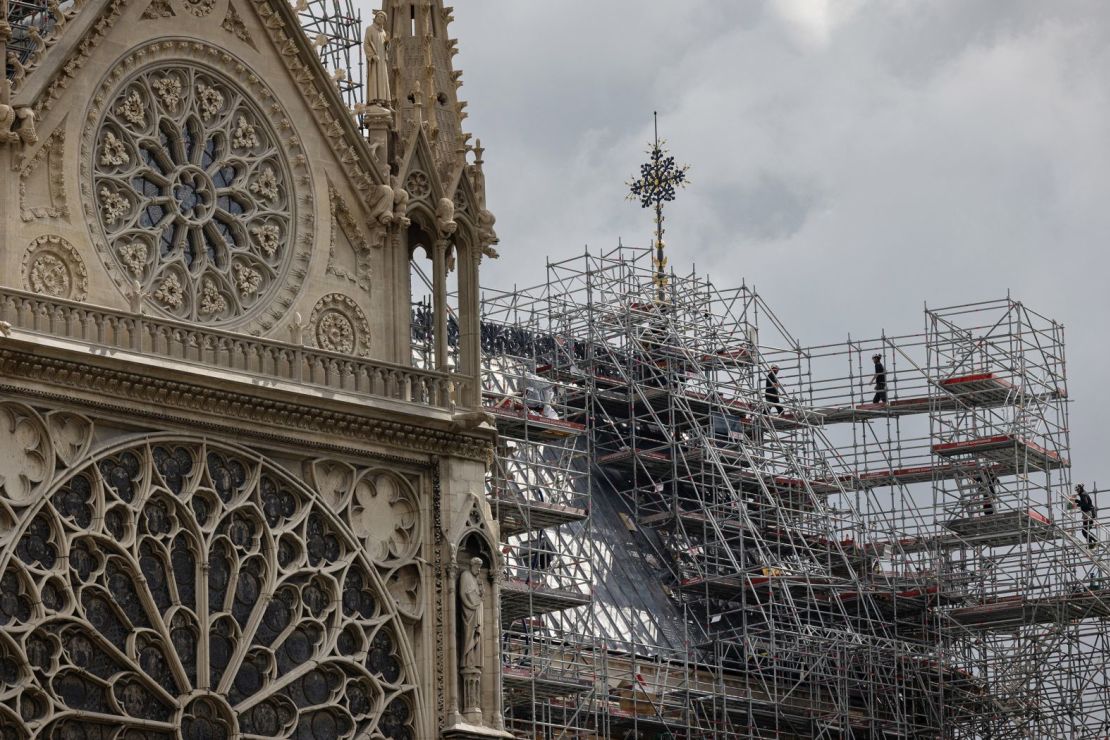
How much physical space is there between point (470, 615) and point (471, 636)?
0.30 metres

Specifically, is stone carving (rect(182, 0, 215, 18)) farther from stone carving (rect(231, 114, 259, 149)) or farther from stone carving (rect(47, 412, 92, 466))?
stone carving (rect(47, 412, 92, 466))

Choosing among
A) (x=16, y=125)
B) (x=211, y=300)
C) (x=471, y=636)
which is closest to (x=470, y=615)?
(x=471, y=636)

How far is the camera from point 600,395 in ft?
201

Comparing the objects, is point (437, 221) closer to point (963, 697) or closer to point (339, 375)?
point (339, 375)

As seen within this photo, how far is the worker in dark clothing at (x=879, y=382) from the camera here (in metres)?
67.0

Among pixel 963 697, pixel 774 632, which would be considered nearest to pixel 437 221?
pixel 774 632

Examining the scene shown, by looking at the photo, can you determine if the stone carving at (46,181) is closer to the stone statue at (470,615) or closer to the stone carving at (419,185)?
the stone carving at (419,185)

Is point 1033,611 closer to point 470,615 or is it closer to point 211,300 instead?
point 470,615

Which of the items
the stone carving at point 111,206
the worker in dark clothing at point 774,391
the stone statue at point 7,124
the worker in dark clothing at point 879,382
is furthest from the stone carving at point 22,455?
the worker in dark clothing at point 879,382

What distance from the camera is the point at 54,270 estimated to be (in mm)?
39656

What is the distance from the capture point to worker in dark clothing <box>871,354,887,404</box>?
67.0 m

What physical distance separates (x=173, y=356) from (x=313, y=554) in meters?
3.36

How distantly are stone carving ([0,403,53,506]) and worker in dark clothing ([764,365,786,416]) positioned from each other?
2749cm

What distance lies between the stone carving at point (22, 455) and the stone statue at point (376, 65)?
8.58m
